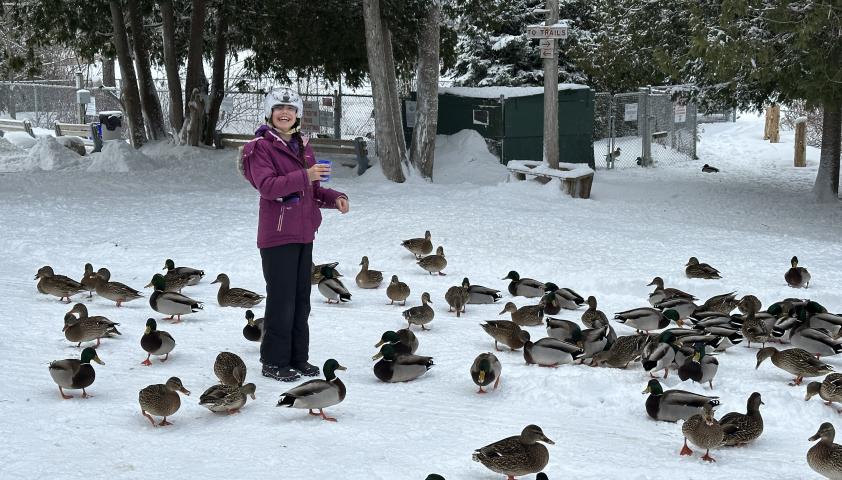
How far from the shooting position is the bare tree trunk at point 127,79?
77.6 feet

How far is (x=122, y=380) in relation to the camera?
8.04m

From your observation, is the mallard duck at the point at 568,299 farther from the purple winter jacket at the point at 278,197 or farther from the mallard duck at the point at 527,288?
the purple winter jacket at the point at 278,197

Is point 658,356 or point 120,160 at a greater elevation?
point 120,160

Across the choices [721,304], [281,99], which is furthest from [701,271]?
[281,99]

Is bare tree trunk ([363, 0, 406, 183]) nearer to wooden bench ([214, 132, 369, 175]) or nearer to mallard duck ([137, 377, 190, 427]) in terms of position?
wooden bench ([214, 132, 369, 175])

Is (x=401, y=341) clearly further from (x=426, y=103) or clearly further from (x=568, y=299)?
(x=426, y=103)

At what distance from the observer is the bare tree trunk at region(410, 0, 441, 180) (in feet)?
73.6

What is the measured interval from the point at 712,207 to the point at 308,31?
1030 cm

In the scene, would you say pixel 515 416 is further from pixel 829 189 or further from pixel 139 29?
pixel 139 29

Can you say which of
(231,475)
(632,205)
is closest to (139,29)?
(632,205)

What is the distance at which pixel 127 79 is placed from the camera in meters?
24.7

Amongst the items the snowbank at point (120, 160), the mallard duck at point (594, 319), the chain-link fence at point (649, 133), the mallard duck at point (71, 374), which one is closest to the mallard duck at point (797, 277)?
the mallard duck at point (594, 319)

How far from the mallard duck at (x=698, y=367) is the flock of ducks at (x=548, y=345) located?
12mm

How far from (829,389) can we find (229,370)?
473 cm
